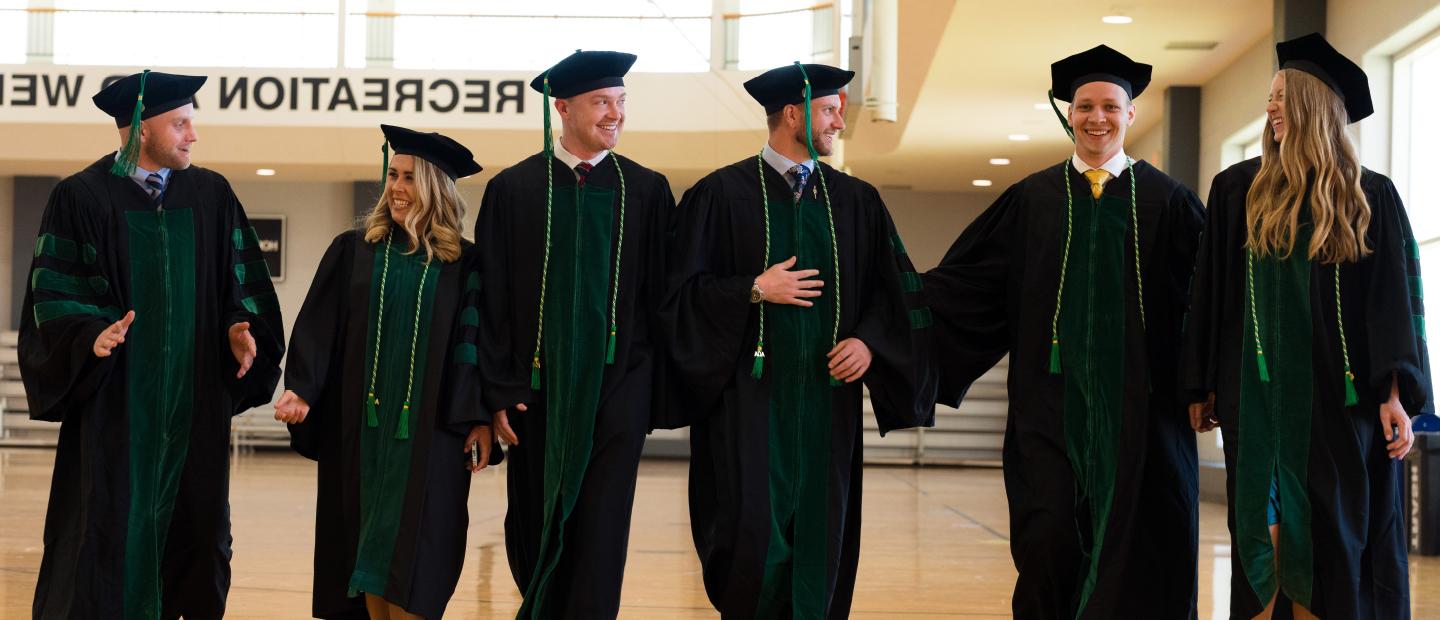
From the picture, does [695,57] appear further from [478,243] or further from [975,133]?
[478,243]

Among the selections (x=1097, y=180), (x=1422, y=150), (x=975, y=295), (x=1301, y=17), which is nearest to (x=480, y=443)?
(x=975, y=295)

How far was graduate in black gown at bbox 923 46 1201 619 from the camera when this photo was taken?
4.23 metres

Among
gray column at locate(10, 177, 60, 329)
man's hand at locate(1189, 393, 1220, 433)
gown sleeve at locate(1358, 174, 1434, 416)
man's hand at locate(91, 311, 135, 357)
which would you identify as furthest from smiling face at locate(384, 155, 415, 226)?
gray column at locate(10, 177, 60, 329)

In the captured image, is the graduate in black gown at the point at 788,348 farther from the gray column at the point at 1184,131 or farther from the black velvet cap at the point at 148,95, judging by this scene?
the gray column at the point at 1184,131

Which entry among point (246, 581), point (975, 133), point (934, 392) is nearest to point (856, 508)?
point (934, 392)

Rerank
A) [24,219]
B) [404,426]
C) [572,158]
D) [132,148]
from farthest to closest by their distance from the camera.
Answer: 1. [24,219]
2. [132,148]
3. [572,158]
4. [404,426]

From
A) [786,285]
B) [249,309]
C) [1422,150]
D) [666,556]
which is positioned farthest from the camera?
[1422,150]

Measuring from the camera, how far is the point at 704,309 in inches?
167

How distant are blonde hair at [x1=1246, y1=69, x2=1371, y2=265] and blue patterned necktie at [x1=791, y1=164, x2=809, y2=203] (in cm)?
122

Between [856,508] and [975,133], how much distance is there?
10.7 metres

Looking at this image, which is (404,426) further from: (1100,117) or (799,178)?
(1100,117)

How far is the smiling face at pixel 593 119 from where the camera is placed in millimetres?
4355

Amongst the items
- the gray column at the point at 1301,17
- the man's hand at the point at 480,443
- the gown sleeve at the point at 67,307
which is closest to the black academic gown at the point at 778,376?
the man's hand at the point at 480,443

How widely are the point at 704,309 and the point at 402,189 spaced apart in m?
0.99
